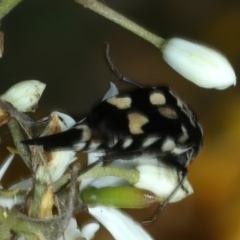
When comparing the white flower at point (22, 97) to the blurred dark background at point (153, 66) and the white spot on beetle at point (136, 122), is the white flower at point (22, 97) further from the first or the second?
the blurred dark background at point (153, 66)

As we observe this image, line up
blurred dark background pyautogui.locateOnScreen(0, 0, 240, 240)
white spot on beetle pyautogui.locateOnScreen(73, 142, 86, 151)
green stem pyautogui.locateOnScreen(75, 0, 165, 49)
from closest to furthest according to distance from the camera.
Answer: white spot on beetle pyautogui.locateOnScreen(73, 142, 86, 151)
green stem pyautogui.locateOnScreen(75, 0, 165, 49)
blurred dark background pyautogui.locateOnScreen(0, 0, 240, 240)

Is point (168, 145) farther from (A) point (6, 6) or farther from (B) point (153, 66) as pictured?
(B) point (153, 66)

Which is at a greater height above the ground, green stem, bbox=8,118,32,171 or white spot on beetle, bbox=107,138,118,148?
white spot on beetle, bbox=107,138,118,148

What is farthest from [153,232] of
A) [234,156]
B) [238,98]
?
[238,98]

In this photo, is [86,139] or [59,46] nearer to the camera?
[86,139]

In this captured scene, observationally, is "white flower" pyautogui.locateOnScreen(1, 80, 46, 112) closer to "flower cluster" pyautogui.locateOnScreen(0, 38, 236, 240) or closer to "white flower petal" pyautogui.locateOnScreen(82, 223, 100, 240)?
"flower cluster" pyautogui.locateOnScreen(0, 38, 236, 240)

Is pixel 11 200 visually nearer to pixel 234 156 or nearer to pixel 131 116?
pixel 131 116

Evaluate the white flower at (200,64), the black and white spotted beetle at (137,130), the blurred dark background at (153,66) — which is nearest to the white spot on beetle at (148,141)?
the black and white spotted beetle at (137,130)

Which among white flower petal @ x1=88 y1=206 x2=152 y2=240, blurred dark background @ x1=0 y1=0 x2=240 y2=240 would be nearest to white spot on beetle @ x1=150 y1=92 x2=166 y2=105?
white flower petal @ x1=88 y1=206 x2=152 y2=240
